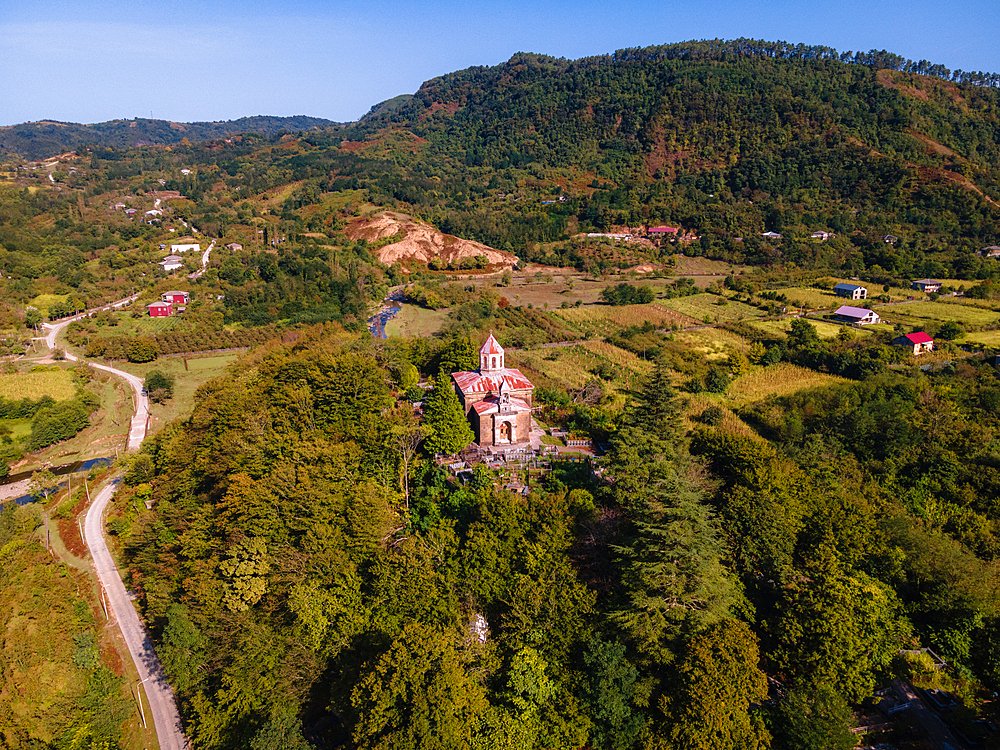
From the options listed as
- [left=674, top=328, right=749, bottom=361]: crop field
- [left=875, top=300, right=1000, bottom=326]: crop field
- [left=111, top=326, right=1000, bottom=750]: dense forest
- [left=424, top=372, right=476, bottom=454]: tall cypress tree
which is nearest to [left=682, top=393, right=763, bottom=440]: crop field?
[left=111, top=326, right=1000, bottom=750]: dense forest

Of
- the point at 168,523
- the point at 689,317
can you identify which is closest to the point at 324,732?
the point at 168,523

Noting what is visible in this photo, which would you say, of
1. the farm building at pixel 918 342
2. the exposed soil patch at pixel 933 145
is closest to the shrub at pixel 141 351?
the farm building at pixel 918 342

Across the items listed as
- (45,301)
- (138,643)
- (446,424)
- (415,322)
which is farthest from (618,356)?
(45,301)

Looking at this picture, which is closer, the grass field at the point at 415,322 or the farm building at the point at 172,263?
the grass field at the point at 415,322

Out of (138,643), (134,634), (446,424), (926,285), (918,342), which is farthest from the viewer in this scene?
(926,285)

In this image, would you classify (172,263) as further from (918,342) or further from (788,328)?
(918,342)

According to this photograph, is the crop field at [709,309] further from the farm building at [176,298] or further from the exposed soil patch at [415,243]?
the farm building at [176,298]

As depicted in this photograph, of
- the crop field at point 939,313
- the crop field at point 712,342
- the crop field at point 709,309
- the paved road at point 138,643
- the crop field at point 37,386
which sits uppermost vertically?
the crop field at point 939,313
